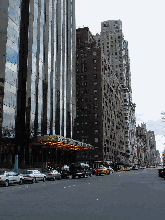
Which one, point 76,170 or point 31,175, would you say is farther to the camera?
point 76,170

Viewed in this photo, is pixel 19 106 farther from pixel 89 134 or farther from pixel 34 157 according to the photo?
pixel 89 134

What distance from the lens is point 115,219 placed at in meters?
8.33

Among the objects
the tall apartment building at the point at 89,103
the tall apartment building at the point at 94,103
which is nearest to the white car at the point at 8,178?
the tall apartment building at the point at 89,103

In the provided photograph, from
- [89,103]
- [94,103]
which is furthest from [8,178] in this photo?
[89,103]

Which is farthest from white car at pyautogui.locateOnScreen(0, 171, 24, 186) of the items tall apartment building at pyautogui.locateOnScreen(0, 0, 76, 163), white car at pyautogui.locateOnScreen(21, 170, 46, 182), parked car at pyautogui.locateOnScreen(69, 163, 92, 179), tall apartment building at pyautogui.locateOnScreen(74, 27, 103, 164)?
tall apartment building at pyautogui.locateOnScreen(74, 27, 103, 164)

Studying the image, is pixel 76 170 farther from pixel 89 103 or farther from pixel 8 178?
pixel 89 103

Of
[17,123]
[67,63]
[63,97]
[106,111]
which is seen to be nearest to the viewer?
[17,123]

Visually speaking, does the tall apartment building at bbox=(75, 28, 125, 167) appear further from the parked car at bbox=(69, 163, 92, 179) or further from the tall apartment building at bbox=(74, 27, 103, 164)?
the parked car at bbox=(69, 163, 92, 179)

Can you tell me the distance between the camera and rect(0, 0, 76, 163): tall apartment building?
40.9 m

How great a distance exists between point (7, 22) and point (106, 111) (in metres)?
65.0

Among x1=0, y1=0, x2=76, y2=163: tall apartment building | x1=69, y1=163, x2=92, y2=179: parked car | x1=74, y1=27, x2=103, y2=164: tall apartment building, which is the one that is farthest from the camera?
x1=74, y1=27, x2=103, y2=164: tall apartment building

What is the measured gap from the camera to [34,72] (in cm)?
4784

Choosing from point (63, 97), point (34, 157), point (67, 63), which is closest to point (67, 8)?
point (67, 63)

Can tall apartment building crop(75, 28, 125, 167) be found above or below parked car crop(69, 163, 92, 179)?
above
